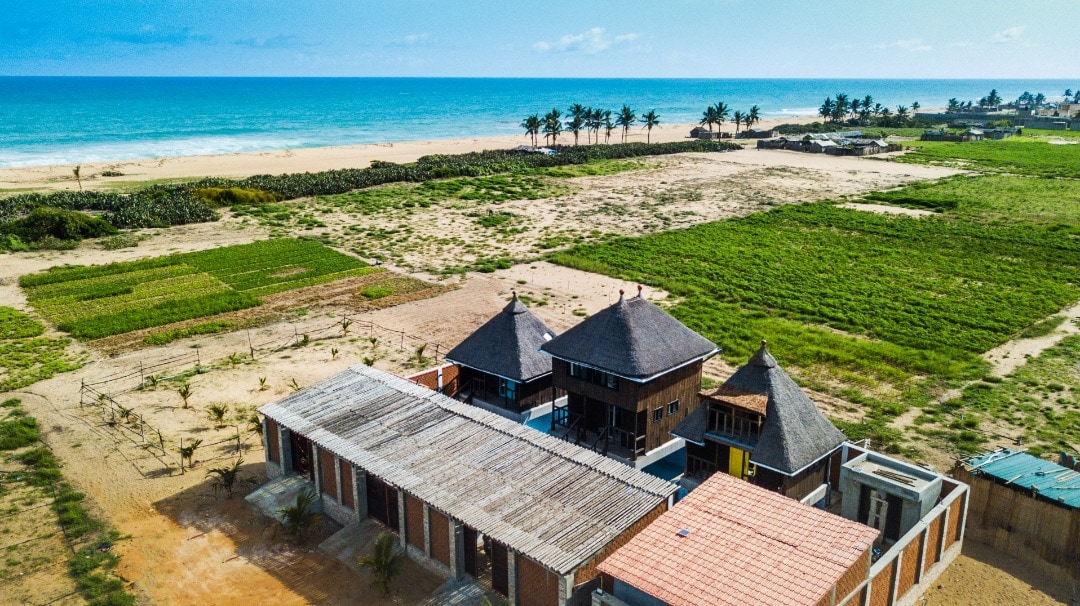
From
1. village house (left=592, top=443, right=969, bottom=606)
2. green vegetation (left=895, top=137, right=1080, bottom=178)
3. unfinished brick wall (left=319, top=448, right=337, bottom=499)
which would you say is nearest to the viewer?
village house (left=592, top=443, right=969, bottom=606)

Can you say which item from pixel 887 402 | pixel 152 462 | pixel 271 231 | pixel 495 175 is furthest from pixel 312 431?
pixel 495 175

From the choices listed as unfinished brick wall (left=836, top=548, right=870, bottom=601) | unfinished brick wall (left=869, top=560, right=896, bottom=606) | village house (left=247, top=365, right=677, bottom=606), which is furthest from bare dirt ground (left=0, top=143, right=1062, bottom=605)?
unfinished brick wall (left=836, top=548, right=870, bottom=601)

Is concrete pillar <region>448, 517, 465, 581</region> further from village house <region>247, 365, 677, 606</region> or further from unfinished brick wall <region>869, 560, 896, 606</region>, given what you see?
unfinished brick wall <region>869, 560, 896, 606</region>

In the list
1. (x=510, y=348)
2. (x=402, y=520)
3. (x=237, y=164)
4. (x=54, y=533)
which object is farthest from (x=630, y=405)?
(x=237, y=164)

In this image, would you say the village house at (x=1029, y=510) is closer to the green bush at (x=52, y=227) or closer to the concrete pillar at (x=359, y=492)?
the concrete pillar at (x=359, y=492)

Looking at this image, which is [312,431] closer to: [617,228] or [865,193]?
[617,228]

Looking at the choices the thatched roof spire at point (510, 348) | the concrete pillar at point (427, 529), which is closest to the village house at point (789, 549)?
the concrete pillar at point (427, 529)
